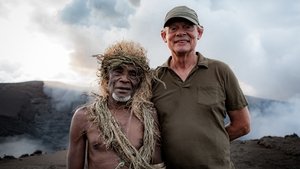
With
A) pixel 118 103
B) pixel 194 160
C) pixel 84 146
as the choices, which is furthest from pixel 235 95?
pixel 84 146

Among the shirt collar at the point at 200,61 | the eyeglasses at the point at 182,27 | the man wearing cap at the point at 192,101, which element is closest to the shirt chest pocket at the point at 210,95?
the man wearing cap at the point at 192,101

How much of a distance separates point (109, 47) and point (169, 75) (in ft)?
2.27

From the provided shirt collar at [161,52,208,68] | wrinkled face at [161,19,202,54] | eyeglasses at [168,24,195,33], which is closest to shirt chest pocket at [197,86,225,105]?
shirt collar at [161,52,208,68]

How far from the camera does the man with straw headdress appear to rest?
3.58 metres

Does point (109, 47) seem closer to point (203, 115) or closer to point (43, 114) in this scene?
point (203, 115)

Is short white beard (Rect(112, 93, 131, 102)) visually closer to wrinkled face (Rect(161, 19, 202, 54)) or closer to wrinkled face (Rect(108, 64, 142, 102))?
wrinkled face (Rect(108, 64, 142, 102))

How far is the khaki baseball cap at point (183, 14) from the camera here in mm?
3963

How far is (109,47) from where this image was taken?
13.5ft

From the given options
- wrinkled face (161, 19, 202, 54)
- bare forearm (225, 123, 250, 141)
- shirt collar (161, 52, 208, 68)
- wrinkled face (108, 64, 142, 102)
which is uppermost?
wrinkled face (161, 19, 202, 54)

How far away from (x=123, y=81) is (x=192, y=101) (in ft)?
2.22

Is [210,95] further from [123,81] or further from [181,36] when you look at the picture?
[123,81]

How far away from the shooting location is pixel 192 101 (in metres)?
3.75

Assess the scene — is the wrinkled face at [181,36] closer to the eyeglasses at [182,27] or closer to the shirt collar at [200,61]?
the eyeglasses at [182,27]

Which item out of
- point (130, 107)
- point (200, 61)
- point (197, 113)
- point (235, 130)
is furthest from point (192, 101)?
point (235, 130)
